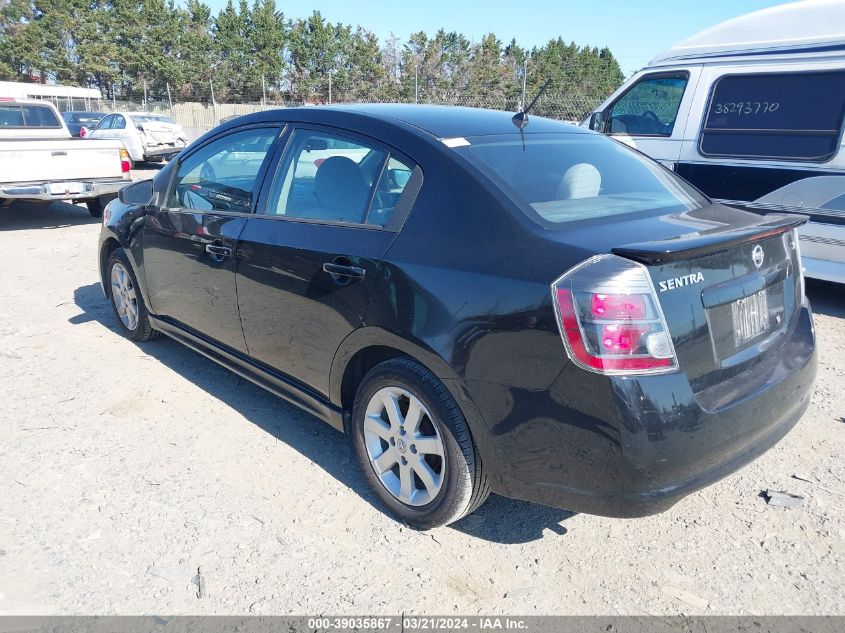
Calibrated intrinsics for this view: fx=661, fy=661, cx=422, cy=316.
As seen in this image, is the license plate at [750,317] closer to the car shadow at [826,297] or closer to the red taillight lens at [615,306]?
the red taillight lens at [615,306]

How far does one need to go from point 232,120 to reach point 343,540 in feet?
8.40

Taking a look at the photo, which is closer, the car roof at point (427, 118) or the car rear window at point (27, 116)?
the car roof at point (427, 118)

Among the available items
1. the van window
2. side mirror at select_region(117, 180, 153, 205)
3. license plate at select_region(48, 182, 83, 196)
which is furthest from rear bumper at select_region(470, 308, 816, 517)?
license plate at select_region(48, 182, 83, 196)

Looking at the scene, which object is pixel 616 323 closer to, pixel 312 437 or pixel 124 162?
pixel 312 437

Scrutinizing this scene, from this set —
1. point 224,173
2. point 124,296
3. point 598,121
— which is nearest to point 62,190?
point 124,296

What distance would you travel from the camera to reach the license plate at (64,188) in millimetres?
9273

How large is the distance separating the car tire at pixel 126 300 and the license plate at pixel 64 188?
509cm

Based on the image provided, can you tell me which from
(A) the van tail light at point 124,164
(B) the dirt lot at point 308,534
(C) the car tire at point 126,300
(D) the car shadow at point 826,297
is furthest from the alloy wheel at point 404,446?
(A) the van tail light at point 124,164

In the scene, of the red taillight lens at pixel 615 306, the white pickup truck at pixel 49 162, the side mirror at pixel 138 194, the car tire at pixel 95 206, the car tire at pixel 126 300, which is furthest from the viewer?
the car tire at pixel 95 206

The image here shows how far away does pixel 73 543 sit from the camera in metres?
2.77

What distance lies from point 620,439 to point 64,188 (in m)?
9.50

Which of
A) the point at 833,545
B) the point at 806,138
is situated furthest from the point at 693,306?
the point at 806,138

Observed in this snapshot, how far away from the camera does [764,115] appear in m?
6.19

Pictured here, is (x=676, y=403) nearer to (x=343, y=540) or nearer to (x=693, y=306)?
(x=693, y=306)
